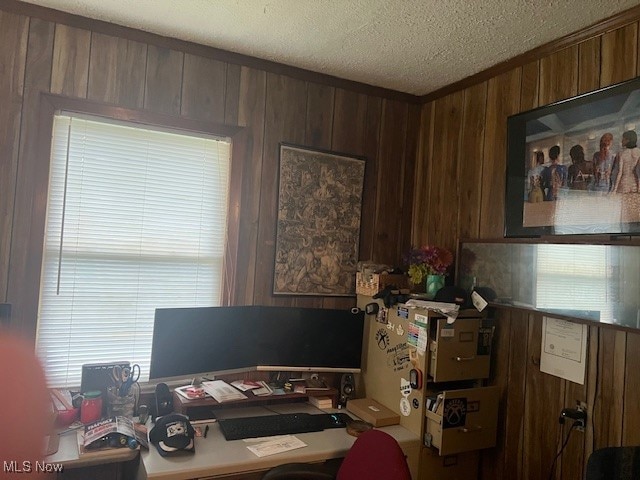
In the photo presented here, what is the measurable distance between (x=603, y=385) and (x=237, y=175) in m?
1.94

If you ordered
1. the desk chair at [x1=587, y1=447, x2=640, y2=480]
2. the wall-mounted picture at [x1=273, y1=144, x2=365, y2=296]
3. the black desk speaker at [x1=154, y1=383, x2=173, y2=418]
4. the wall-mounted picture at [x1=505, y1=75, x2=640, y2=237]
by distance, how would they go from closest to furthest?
1. the desk chair at [x1=587, y1=447, x2=640, y2=480]
2. the wall-mounted picture at [x1=505, y1=75, x2=640, y2=237]
3. the black desk speaker at [x1=154, y1=383, x2=173, y2=418]
4. the wall-mounted picture at [x1=273, y1=144, x2=365, y2=296]

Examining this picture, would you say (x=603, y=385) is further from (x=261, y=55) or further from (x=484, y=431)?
(x=261, y=55)

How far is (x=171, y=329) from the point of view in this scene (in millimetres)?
2057

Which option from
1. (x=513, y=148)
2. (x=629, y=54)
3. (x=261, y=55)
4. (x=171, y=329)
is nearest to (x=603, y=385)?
(x=513, y=148)

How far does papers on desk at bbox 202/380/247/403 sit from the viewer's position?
2.20 meters

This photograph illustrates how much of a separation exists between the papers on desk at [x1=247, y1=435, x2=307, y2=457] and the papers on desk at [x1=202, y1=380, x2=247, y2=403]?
0.36m

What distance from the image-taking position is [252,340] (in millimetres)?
2297

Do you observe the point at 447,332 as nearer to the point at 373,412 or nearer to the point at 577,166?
the point at 373,412

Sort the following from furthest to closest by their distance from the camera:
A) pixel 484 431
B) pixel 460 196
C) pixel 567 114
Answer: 1. pixel 460 196
2. pixel 484 431
3. pixel 567 114

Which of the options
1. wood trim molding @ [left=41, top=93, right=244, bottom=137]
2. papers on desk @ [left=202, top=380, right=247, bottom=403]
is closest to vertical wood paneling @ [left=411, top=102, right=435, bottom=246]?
wood trim molding @ [left=41, top=93, right=244, bottom=137]

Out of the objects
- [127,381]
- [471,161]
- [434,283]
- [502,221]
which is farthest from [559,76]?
[127,381]

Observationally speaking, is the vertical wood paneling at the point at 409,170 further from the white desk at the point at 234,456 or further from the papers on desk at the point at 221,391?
the papers on desk at the point at 221,391

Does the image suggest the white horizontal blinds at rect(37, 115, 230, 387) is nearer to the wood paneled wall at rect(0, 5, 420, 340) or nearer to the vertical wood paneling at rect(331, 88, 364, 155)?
the wood paneled wall at rect(0, 5, 420, 340)

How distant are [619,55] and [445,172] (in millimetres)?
1046
